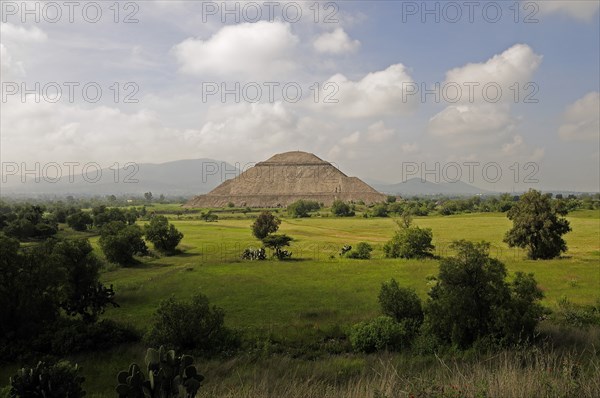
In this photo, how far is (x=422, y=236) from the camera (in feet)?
180

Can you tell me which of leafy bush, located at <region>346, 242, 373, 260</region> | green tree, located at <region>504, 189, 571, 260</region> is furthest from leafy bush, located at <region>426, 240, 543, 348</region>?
green tree, located at <region>504, 189, 571, 260</region>

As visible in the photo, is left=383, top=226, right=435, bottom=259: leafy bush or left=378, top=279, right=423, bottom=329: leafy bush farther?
left=383, top=226, right=435, bottom=259: leafy bush

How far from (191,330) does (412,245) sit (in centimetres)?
3986

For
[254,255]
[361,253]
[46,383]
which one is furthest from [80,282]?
[361,253]

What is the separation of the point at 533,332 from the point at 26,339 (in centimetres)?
2689

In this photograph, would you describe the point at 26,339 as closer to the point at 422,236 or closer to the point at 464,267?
the point at 464,267

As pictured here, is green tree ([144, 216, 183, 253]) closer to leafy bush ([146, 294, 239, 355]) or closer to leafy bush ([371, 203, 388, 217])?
leafy bush ([146, 294, 239, 355])

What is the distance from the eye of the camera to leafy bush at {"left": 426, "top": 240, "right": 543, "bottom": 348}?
63.0ft

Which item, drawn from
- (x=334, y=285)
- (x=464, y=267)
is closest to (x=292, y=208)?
(x=334, y=285)

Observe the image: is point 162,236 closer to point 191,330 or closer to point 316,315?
point 316,315

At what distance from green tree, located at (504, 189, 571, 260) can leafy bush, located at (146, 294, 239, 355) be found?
4493cm

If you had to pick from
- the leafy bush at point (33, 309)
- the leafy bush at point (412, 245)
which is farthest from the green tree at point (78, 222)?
the leafy bush at point (33, 309)

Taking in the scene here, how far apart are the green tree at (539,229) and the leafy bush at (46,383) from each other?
180 feet

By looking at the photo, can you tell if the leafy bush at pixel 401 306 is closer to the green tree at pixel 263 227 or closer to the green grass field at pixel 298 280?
the green grass field at pixel 298 280
